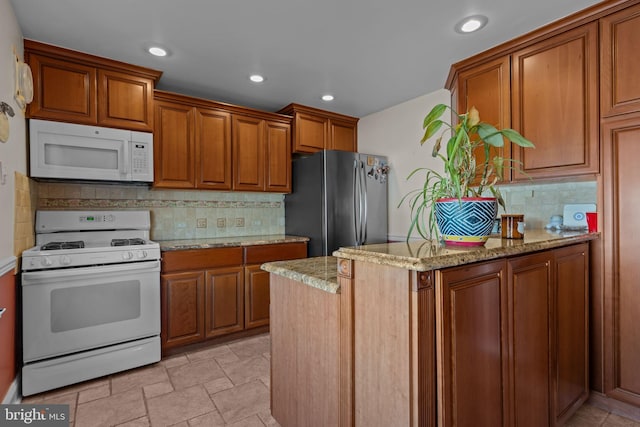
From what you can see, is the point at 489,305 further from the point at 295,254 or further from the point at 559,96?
the point at 295,254

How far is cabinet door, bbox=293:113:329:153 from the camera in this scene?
3.62 m

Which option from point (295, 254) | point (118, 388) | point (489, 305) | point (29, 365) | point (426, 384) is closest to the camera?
point (426, 384)

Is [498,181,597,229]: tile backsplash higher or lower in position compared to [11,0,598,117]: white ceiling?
lower

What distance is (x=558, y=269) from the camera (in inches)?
64.0

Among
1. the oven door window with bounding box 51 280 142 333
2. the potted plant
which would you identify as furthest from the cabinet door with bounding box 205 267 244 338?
the potted plant

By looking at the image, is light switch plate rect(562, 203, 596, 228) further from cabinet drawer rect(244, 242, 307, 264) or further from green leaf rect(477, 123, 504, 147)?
cabinet drawer rect(244, 242, 307, 264)

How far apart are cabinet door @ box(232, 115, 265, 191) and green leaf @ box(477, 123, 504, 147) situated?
2536 millimetres

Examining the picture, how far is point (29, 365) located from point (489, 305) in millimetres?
2661

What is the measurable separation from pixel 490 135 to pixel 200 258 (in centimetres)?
242

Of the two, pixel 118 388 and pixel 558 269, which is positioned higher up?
pixel 558 269

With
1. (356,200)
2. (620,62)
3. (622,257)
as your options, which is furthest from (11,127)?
(622,257)

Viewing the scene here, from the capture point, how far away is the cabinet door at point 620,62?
1.79 m

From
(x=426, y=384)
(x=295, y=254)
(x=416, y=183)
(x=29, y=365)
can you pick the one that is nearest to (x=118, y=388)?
(x=29, y=365)

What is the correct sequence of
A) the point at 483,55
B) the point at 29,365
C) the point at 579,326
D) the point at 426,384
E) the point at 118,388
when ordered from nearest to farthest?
the point at 426,384 → the point at 579,326 → the point at 29,365 → the point at 118,388 → the point at 483,55
